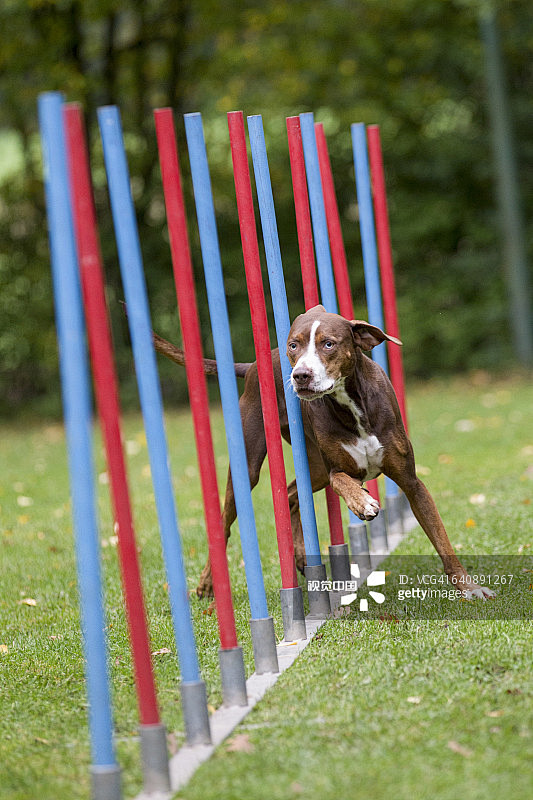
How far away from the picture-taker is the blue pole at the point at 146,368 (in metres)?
3.37

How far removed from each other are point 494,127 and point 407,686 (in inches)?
560

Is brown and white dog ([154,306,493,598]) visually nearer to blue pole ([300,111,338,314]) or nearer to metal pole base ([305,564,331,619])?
metal pole base ([305,564,331,619])

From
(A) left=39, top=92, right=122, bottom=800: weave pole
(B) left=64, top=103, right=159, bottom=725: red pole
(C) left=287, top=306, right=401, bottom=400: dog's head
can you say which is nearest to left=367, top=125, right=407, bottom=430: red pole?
(C) left=287, top=306, right=401, bottom=400: dog's head

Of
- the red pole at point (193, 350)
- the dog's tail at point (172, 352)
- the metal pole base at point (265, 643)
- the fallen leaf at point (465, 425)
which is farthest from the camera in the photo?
the fallen leaf at point (465, 425)

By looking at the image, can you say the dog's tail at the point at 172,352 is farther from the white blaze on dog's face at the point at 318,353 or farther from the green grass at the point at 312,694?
the green grass at the point at 312,694

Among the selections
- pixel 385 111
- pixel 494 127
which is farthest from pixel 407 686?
pixel 385 111

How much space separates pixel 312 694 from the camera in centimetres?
386

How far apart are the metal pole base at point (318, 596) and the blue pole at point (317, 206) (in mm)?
1360

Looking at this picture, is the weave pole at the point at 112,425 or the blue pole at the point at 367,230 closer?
the weave pole at the point at 112,425

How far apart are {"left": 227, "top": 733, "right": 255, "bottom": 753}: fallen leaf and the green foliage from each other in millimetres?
13210

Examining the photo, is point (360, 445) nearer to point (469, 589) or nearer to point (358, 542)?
point (469, 589)

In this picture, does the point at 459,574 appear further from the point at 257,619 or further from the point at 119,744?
the point at 119,744

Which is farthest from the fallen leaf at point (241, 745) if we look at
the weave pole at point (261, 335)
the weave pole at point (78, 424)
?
the weave pole at point (261, 335)

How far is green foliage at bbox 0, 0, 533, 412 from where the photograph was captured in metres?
17.0
